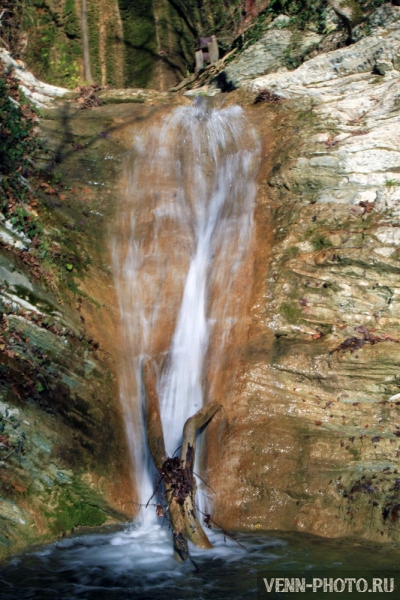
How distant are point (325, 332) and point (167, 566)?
3850 millimetres

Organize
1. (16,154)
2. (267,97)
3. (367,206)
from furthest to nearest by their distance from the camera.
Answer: (267,97), (16,154), (367,206)

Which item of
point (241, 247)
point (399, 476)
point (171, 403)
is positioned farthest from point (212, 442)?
point (241, 247)

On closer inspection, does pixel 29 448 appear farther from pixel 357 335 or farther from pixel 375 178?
pixel 375 178

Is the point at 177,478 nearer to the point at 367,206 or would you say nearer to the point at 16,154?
Answer: the point at 367,206

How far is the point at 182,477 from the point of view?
8.03m

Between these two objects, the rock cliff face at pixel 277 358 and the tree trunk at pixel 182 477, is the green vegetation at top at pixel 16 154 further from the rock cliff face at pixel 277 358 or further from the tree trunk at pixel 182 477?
the tree trunk at pixel 182 477

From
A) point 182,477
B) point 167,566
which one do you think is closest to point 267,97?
point 182,477

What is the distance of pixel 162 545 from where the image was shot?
7.85m

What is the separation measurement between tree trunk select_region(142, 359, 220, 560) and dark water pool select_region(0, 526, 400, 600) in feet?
0.65

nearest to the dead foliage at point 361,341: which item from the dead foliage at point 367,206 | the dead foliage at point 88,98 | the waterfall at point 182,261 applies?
the waterfall at point 182,261

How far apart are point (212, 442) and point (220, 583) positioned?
241cm

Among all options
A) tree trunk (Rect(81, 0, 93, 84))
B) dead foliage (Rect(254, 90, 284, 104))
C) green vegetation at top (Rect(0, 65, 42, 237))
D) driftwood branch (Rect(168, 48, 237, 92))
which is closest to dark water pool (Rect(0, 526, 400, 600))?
green vegetation at top (Rect(0, 65, 42, 237))

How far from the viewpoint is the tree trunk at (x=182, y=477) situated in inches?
303

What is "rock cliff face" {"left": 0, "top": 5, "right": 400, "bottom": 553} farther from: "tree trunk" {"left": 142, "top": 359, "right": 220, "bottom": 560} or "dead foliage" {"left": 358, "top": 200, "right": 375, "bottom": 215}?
"tree trunk" {"left": 142, "top": 359, "right": 220, "bottom": 560}
